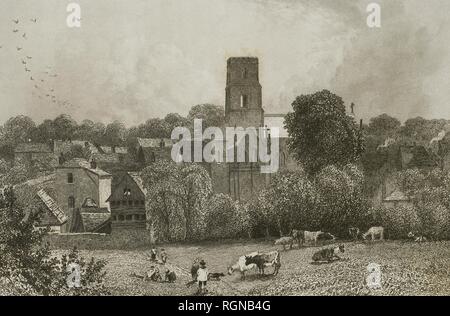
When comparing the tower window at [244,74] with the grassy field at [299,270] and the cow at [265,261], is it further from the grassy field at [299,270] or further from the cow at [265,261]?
the cow at [265,261]

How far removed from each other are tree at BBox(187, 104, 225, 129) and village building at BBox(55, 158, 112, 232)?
210cm

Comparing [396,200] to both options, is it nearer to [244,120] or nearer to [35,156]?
[244,120]

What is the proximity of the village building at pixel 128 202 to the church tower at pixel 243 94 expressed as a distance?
2219 millimetres

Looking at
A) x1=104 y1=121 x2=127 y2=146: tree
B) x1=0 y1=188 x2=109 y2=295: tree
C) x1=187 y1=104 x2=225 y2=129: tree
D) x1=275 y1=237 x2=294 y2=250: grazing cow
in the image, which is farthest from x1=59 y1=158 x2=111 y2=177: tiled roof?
x1=275 y1=237 x2=294 y2=250: grazing cow

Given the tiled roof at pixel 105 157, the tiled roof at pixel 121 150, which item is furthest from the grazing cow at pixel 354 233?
the tiled roof at pixel 105 157

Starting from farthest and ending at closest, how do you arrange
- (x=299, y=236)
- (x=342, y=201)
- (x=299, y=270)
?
(x=342, y=201), (x=299, y=236), (x=299, y=270)

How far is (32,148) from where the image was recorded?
13.2 metres

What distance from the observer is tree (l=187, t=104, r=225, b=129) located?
525 inches

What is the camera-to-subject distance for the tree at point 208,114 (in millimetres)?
13344

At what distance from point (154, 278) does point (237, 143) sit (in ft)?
10.4

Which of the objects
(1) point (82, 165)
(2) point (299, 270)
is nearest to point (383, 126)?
(2) point (299, 270)

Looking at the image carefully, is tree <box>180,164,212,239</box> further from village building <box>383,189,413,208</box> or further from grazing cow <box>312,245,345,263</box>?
village building <box>383,189,413,208</box>

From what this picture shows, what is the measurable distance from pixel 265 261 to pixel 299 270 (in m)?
0.69
